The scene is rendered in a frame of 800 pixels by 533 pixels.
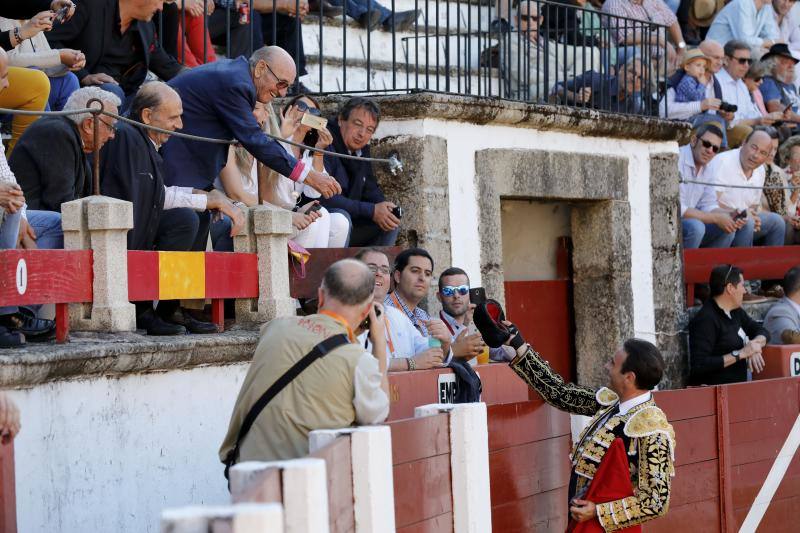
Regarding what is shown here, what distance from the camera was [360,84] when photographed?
33.7 feet

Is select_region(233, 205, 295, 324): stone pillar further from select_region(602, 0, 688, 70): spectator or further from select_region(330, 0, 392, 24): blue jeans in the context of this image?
select_region(602, 0, 688, 70): spectator

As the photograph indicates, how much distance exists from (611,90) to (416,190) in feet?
8.54

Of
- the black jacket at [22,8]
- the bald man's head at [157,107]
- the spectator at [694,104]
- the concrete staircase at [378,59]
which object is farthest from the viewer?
the spectator at [694,104]

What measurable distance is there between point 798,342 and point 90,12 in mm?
5280

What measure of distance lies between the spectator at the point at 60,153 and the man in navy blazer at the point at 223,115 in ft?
2.54

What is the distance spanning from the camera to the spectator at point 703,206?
11664 millimetres

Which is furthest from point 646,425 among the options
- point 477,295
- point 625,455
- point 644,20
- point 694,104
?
point 694,104

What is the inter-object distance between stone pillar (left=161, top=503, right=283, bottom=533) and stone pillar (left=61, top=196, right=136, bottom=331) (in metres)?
2.95

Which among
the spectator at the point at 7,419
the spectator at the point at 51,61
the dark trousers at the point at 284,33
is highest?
the dark trousers at the point at 284,33

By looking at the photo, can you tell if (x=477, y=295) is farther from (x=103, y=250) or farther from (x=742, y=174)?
(x=742, y=174)

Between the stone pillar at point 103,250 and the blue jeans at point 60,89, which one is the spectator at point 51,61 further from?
the stone pillar at point 103,250

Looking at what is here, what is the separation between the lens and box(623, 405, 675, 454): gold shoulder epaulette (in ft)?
20.8

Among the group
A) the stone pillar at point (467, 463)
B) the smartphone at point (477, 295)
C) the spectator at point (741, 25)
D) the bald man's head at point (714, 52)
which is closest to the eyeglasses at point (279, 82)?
the smartphone at point (477, 295)

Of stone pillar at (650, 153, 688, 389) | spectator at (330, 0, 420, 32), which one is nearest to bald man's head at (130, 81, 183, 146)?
spectator at (330, 0, 420, 32)
